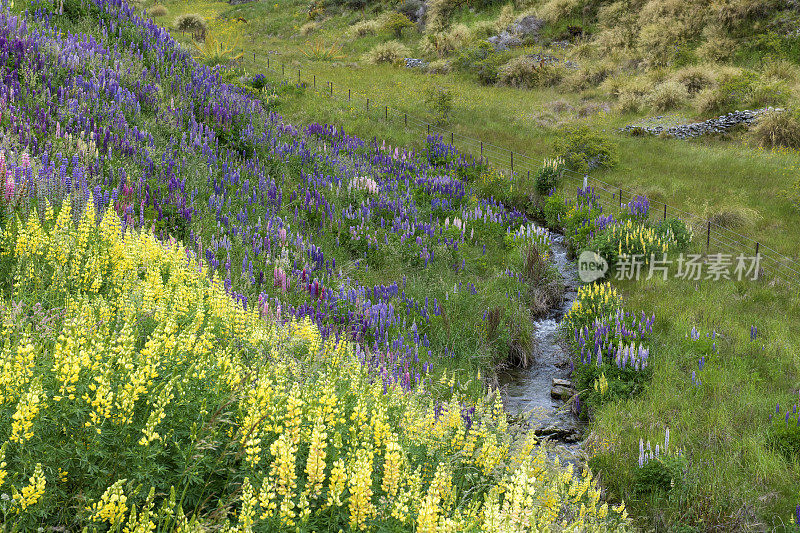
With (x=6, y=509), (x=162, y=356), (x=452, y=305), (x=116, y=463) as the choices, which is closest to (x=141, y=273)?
(x=162, y=356)

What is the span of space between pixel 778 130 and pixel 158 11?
42277mm

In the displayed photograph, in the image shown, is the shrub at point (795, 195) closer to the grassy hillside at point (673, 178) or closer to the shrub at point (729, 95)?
the grassy hillside at point (673, 178)

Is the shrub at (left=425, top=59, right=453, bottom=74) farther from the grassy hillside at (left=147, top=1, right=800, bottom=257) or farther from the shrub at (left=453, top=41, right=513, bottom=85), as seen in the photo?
the shrub at (left=453, top=41, right=513, bottom=85)

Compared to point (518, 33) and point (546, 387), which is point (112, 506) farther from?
point (518, 33)

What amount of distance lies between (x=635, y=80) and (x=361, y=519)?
24.0 meters

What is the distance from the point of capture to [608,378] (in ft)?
24.9

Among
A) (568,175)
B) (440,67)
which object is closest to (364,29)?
(440,67)

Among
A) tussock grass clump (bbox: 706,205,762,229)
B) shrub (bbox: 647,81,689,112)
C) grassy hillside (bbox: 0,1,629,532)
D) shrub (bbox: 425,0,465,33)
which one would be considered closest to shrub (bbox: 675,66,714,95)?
shrub (bbox: 647,81,689,112)

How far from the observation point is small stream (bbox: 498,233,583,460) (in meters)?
7.01

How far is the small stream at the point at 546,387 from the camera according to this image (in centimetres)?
701

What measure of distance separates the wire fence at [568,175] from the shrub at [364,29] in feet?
37.8

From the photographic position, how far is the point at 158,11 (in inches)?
1684

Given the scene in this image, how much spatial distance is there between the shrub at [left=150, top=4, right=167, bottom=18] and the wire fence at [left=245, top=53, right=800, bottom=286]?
70.9 feet

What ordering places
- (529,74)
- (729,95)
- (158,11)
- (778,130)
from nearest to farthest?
(778,130) < (729,95) < (529,74) < (158,11)
